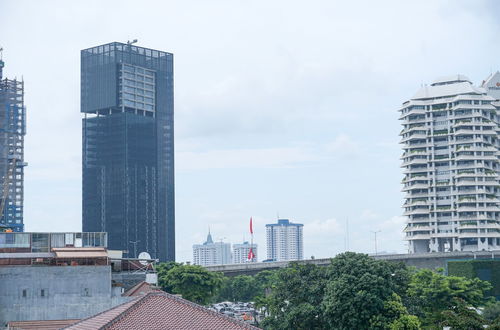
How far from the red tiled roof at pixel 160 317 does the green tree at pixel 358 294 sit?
31.9 metres

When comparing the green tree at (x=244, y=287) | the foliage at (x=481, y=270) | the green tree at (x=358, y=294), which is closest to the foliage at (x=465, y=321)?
the green tree at (x=358, y=294)

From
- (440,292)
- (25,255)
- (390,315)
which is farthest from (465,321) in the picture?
(25,255)

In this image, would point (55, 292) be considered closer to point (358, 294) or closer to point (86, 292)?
point (86, 292)

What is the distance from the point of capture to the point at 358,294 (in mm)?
82188

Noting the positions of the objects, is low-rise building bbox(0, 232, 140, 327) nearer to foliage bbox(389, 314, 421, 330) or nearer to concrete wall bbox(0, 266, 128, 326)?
concrete wall bbox(0, 266, 128, 326)

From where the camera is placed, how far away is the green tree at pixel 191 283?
134875mm

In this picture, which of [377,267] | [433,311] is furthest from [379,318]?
[433,311]

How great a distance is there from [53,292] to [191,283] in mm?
44266

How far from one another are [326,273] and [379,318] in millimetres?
9908

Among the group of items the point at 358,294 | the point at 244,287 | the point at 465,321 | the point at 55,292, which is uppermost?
the point at 55,292

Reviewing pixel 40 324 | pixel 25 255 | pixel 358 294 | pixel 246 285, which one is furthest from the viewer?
pixel 246 285

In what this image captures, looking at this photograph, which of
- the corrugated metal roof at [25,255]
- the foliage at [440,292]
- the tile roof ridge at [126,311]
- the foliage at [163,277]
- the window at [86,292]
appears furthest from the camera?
the foliage at [163,277]

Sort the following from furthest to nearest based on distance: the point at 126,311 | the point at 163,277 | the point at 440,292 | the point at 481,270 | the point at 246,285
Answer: the point at 246,285, the point at 481,270, the point at 163,277, the point at 440,292, the point at 126,311

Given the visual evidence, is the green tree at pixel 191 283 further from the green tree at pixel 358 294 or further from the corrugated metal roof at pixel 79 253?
the green tree at pixel 358 294
